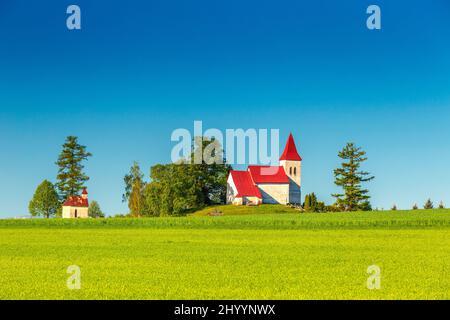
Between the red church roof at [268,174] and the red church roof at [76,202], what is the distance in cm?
3071

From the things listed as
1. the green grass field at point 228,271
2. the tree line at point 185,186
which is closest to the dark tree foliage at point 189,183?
the tree line at point 185,186

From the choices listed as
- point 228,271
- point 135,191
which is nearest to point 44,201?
point 135,191

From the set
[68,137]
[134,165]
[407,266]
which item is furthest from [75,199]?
[407,266]

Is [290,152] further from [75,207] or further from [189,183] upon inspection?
[75,207]

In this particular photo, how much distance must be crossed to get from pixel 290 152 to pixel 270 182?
923cm

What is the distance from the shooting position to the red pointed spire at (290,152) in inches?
4515

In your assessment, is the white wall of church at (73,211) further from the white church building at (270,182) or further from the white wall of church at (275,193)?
the white wall of church at (275,193)

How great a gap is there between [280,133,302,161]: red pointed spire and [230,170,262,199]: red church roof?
10.3 m

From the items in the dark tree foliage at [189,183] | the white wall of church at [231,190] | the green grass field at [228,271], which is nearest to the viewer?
the green grass field at [228,271]

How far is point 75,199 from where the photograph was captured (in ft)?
309

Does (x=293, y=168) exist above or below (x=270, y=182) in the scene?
above

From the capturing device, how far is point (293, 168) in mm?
114875
